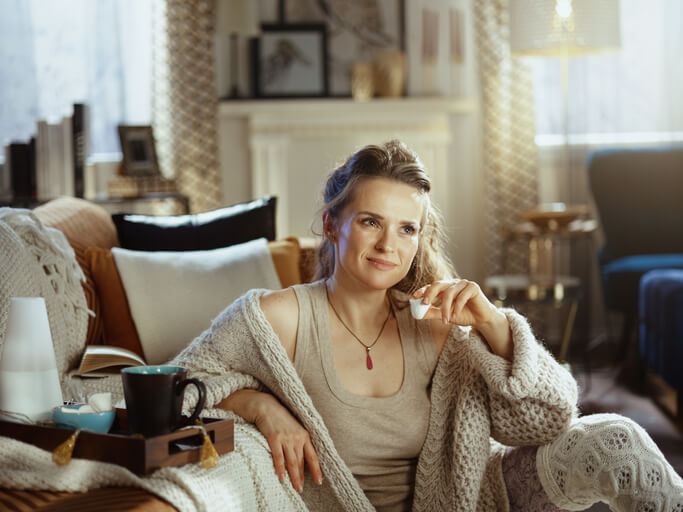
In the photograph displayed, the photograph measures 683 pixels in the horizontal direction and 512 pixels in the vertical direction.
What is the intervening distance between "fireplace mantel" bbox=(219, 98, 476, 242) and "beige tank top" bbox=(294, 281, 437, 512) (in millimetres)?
3053

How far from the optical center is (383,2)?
4812 mm

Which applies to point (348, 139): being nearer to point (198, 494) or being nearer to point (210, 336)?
point (210, 336)

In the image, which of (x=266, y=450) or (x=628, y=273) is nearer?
(x=266, y=450)

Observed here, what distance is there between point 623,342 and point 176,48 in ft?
9.16

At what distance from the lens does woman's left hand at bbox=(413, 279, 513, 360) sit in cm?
150

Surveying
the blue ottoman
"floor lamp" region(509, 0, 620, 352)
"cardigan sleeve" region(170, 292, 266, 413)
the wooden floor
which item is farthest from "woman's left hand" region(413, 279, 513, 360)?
"floor lamp" region(509, 0, 620, 352)

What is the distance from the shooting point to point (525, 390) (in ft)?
4.84

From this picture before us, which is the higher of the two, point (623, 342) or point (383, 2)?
point (383, 2)

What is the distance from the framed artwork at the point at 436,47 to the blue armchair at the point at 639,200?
0.90m

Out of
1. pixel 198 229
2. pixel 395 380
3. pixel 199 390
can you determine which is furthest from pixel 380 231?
pixel 198 229

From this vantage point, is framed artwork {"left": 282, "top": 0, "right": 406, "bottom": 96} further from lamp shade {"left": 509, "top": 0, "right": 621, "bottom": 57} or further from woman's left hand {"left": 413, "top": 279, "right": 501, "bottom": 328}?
woman's left hand {"left": 413, "top": 279, "right": 501, "bottom": 328}

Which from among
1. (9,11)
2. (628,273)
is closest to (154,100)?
(9,11)

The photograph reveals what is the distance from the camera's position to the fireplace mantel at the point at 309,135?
15.5 feet

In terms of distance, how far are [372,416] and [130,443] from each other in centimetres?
59
